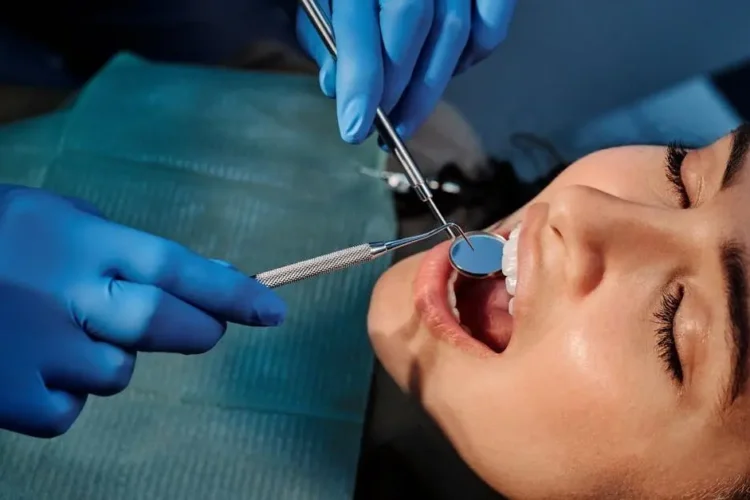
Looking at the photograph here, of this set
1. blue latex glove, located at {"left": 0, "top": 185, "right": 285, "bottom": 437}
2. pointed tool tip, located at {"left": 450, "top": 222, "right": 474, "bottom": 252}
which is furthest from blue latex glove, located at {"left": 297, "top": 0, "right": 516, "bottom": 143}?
blue latex glove, located at {"left": 0, "top": 185, "right": 285, "bottom": 437}

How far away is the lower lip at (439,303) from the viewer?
963mm

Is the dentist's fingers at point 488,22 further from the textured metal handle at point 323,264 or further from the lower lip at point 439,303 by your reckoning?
the textured metal handle at point 323,264

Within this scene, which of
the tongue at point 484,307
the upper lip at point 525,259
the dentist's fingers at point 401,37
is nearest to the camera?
the upper lip at point 525,259

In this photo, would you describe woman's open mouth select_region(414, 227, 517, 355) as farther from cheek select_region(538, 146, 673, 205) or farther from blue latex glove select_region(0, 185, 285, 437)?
blue latex glove select_region(0, 185, 285, 437)

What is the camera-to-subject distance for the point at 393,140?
99 centimetres

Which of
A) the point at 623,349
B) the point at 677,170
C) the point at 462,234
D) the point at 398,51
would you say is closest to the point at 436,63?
the point at 398,51

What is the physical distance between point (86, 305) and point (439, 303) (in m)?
0.44

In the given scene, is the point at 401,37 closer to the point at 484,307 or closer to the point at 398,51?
the point at 398,51

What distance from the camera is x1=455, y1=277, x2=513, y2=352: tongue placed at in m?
1.11

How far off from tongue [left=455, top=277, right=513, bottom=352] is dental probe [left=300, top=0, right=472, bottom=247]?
0.13 m

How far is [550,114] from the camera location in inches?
67.3

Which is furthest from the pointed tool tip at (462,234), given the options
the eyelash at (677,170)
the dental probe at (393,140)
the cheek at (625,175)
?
the eyelash at (677,170)

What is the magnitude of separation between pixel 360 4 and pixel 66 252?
0.51m

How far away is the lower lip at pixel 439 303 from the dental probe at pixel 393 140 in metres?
0.05
